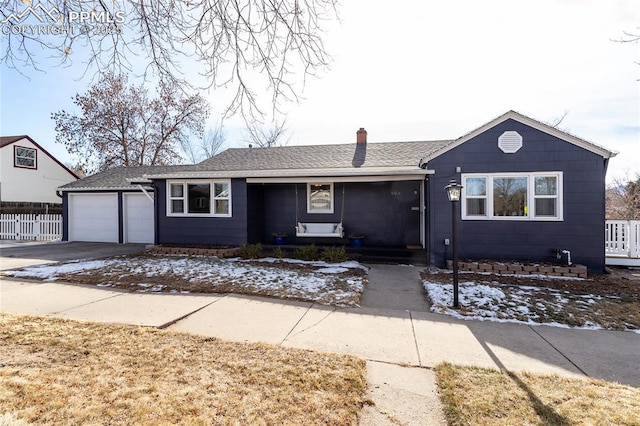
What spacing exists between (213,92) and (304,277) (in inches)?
177

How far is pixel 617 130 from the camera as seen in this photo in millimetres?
17266

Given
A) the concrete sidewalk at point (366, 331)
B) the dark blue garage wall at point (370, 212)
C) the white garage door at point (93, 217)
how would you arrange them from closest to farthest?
the concrete sidewalk at point (366, 331) < the dark blue garage wall at point (370, 212) < the white garage door at point (93, 217)

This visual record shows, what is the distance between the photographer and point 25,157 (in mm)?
20844

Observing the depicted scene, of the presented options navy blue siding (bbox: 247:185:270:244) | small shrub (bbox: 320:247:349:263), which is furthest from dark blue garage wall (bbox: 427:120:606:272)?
navy blue siding (bbox: 247:185:270:244)

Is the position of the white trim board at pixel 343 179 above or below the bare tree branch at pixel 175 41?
below

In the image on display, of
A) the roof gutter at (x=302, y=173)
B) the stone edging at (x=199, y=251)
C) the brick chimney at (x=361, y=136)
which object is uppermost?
the brick chimney at (x=361, y=136)

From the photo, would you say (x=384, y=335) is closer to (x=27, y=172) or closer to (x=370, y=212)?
(x=370, y=212)

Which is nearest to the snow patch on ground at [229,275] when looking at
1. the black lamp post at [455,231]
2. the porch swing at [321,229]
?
the black lamp post at [455,231]

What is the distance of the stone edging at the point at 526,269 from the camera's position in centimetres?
739

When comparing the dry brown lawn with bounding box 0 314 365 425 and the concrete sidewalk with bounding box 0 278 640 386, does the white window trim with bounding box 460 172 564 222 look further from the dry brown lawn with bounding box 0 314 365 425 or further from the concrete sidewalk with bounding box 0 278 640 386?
the dry brown lawn with bounding box 0 314 365 425

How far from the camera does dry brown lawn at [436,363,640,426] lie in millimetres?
2407

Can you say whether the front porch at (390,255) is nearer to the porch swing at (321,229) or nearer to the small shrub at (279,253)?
the small shrub at (279,253)

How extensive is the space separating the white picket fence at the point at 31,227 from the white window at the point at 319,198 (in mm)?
12000

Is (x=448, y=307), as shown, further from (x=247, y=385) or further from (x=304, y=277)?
(x=247, y=385)
